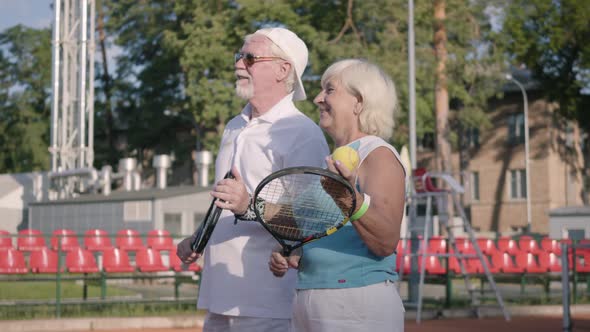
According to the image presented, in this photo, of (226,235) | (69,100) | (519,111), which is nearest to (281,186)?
(226,235)

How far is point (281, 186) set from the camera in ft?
11.6

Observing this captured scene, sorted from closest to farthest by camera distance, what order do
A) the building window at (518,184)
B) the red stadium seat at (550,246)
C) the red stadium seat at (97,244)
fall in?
the red stadium seat at (97,244) → the red stadium seat at (550,246) → the building window at (518,184)

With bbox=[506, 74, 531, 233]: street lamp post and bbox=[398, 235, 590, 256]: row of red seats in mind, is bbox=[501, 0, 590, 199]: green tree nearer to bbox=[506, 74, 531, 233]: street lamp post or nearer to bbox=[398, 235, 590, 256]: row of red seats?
bbox=[506, 74, 531, 233]: street lamp post

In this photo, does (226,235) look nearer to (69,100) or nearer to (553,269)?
(553,269)

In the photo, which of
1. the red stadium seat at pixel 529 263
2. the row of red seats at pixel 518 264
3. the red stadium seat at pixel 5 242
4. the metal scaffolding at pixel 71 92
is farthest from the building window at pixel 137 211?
the red stadium seat at pixel 5 242

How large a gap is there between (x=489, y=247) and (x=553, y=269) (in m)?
1.48

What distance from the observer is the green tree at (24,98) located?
62.7m

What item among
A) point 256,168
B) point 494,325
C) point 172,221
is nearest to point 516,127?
point 172,221

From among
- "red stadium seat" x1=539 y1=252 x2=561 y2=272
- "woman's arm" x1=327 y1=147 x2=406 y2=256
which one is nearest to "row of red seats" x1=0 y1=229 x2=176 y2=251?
"red stadium seat" x1=539 y1=252 x2=561 y2=272

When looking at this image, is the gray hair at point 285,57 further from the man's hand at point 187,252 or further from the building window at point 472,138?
the building window at point 472,138

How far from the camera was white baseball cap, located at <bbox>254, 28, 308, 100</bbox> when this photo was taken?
448 centimetres

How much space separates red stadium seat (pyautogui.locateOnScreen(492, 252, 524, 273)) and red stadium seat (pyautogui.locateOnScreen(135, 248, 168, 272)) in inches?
264

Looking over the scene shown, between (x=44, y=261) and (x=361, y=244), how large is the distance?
13.0m

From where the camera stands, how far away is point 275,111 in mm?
4383
